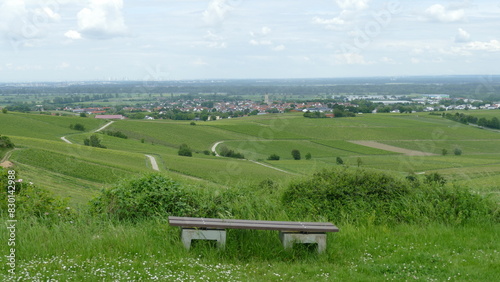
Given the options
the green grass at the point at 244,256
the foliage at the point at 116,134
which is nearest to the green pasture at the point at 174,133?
the foliage at the point at 116,134

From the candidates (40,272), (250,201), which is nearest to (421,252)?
(250,201)

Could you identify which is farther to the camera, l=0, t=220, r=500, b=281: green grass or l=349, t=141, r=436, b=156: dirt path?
l=349, t=141, r=436, b=156: dirt path

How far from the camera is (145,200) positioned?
821cm

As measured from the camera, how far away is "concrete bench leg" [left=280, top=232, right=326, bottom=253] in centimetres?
676

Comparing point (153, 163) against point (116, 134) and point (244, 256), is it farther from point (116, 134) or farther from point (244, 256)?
point (244, 256)

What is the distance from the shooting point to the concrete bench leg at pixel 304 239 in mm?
6758

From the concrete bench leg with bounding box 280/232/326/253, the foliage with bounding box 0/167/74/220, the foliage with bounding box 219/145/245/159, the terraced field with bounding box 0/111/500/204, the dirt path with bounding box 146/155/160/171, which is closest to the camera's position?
the concrete bench leg with bounding box 280/232/326/253

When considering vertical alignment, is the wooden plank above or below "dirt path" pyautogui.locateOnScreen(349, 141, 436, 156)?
above

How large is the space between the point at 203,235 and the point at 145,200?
6.41 ft

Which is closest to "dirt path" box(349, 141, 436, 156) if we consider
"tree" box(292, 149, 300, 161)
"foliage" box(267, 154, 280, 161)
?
"tree" box(292, 149, 300, 161)

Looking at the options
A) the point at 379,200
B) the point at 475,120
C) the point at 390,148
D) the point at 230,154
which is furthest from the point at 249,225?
the point at 475,120

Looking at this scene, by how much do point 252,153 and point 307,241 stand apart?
70.8 meters

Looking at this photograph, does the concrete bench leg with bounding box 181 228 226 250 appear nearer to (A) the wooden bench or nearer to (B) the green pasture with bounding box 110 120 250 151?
(A) the wooden bench

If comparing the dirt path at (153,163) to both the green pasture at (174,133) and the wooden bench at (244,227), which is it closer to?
the green pasture at (174,133)
